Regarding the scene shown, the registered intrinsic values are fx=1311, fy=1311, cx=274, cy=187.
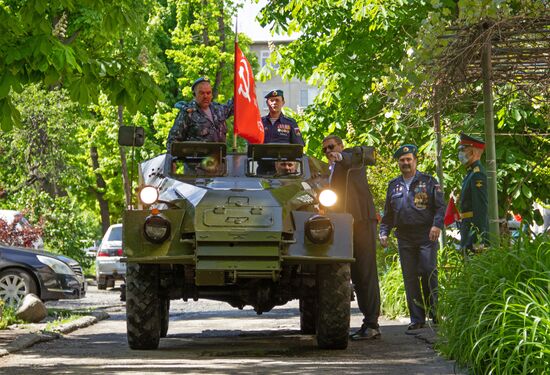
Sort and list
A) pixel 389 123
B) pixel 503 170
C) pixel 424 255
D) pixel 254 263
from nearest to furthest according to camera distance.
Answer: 1. pixel 254 263
2. pixel 424 255
3. pixel 503 170
4. pixel 389 123

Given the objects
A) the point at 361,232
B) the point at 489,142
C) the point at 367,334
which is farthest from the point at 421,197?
the point at 489,142

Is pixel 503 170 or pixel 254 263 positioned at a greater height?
pixel 503 170

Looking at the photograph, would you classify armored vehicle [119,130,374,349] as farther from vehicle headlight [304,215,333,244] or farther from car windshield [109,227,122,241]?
car windshield [109,227,122,241]

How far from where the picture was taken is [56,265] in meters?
18.9

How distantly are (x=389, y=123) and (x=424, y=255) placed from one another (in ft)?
21.9

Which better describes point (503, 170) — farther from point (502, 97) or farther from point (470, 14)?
point (470, 14)

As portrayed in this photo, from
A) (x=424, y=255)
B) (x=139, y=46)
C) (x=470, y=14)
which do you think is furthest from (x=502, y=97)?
(x=139, y=46)

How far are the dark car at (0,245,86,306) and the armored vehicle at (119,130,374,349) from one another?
682cm

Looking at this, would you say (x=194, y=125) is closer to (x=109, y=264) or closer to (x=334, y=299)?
(x=334, y=299)

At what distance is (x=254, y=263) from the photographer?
417 inches

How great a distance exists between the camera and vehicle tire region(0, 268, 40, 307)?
18.3 m

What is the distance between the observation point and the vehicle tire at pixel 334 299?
1116cm

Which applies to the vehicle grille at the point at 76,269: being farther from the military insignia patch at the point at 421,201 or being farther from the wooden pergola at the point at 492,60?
the wooden pergola at the point at 492,60

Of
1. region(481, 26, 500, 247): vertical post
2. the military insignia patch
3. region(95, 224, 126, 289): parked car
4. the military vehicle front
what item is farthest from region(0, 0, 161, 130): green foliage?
region(95, 224, 126, 289): parked car
